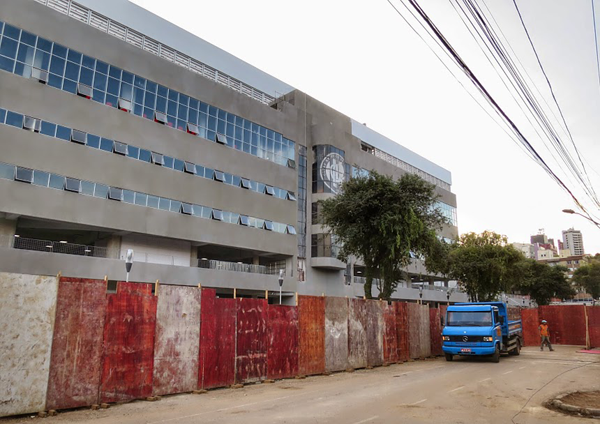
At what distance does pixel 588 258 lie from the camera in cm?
10150

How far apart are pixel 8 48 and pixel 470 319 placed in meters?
31.9

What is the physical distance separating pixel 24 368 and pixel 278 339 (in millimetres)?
7976

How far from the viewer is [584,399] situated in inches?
425

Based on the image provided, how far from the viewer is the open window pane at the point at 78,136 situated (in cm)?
3023

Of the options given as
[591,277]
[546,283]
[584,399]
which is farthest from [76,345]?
[591,277]

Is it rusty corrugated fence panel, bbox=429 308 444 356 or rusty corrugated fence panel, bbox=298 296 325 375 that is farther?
rusty corrugated fence panel, bbox=429 308 444 356

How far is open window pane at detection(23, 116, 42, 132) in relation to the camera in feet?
92.9

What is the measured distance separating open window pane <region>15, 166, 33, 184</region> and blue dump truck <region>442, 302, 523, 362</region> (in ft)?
86.6

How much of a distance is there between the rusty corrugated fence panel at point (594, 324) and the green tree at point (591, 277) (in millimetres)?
77449

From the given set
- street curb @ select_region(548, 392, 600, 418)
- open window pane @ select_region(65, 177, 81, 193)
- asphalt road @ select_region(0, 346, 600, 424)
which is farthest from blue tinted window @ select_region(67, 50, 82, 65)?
street curb @ select_region(548, 392, 600, 418)

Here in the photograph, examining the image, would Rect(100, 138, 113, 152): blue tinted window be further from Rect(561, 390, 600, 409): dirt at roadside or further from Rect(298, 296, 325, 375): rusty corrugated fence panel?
Rect(561, 390, 600, 409): dirt at roadside

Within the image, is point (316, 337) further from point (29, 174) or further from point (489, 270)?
point (489, 270)

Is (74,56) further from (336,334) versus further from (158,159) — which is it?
(336,334)

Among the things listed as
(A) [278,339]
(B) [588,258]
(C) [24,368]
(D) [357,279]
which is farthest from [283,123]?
(B) [588,258]
